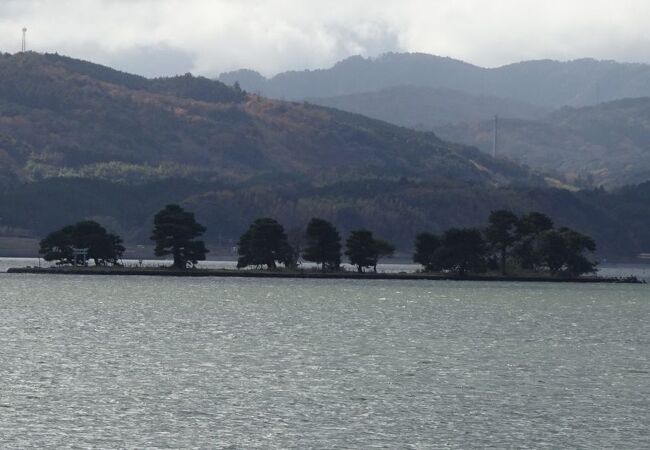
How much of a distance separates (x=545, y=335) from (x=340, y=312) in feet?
137

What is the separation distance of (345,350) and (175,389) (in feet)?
116

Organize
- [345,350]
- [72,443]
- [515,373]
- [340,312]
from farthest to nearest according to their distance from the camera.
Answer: [340,312]
[345,350]
[515,373]
[72,443]

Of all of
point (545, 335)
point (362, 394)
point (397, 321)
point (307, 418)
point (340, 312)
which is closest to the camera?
point (307, 418)

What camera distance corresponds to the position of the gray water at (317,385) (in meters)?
84.5

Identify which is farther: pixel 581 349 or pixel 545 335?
pixel 545 335

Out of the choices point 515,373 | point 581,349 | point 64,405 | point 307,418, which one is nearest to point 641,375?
point 515,373

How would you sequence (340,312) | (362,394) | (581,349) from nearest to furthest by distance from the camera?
(362,394)
(581,349)
(340,312)

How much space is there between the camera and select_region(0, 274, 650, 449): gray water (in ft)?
277

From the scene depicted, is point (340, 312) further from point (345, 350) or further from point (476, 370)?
point (476, 370)

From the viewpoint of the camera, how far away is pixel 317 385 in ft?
349

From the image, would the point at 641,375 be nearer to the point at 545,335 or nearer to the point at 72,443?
the point at 545,335

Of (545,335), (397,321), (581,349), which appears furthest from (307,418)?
(397,321)

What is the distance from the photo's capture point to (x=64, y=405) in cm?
9369

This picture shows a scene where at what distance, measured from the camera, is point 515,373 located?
118062 mm
